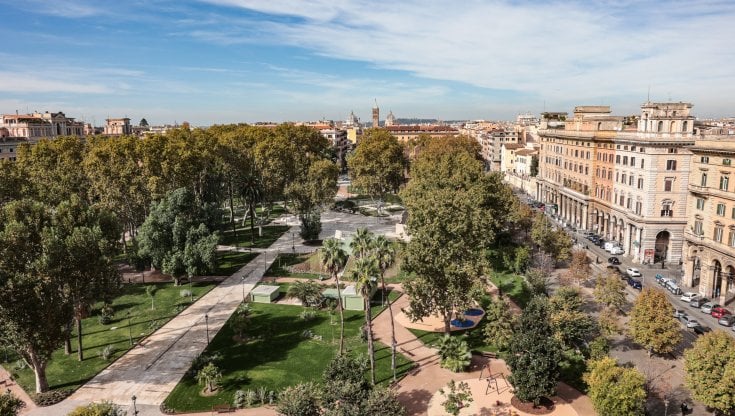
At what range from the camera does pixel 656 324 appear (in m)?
33.4

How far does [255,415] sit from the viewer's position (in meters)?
30.2

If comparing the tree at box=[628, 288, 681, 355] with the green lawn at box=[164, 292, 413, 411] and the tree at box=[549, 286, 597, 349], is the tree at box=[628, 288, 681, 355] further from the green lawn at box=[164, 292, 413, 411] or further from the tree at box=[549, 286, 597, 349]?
the green lawn at box=[164, 292, 413, 411]

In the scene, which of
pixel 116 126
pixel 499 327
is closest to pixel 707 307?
pixel 499 327

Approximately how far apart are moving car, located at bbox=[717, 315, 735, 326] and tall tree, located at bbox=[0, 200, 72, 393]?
48936 mm

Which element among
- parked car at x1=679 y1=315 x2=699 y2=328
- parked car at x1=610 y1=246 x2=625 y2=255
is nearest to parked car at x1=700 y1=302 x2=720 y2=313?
parked car at x1=679 y1=315 x2=699 y2=328

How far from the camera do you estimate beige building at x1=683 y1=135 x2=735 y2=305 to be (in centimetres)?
4522

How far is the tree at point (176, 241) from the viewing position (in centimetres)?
5134

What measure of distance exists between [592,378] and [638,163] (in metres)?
40.8

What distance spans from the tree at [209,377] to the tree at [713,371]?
91.1 feet

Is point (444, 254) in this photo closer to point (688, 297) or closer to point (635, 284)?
point (635, 284)

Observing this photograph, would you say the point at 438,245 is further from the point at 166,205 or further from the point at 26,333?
the point at 166,205

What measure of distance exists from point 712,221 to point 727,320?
9.94m

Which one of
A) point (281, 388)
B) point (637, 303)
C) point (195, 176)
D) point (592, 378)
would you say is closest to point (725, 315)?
point (637, 303)

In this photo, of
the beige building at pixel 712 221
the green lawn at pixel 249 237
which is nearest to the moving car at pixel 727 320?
the beige building at pixel 712 221
